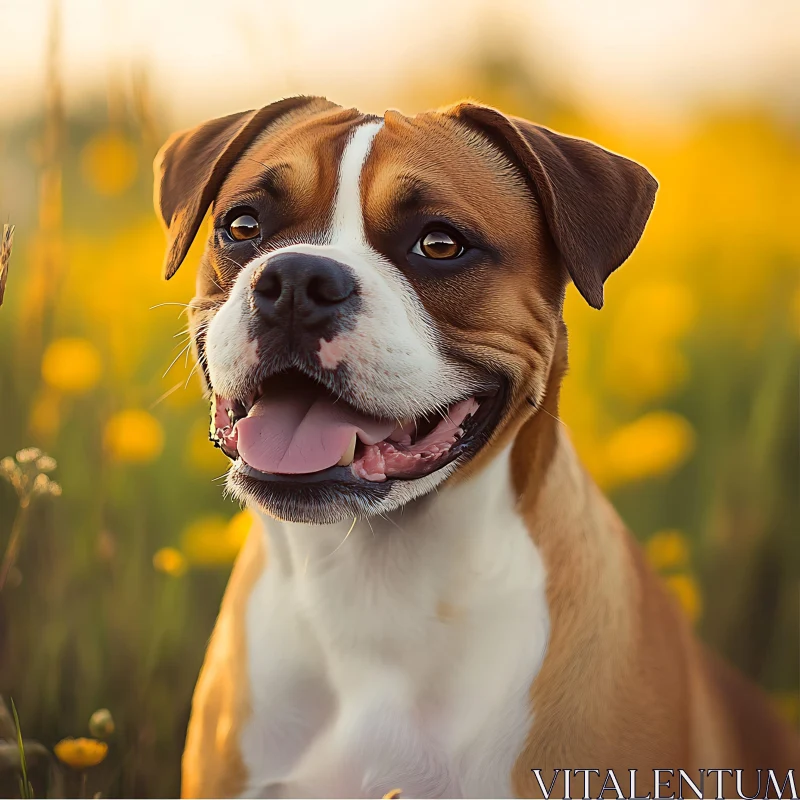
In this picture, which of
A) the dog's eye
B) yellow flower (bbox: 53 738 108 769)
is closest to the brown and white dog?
the dog's eye

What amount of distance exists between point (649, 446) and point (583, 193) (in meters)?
1.27

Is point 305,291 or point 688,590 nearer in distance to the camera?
point 305,291

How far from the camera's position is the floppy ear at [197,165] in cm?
215

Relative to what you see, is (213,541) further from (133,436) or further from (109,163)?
(109,163)

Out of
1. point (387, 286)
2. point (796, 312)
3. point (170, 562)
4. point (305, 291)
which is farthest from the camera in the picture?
point (796, 312)

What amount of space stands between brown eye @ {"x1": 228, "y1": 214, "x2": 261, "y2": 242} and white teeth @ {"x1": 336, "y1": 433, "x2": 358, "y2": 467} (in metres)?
0.53

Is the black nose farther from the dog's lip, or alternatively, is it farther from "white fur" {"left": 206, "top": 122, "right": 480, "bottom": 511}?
the dog's lip

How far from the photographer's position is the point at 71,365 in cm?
282

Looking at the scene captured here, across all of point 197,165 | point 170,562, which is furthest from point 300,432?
point 170,562

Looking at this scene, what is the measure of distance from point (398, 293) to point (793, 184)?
1.79 metres

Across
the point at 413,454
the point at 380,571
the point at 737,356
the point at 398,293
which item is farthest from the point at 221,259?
the point at 737,356

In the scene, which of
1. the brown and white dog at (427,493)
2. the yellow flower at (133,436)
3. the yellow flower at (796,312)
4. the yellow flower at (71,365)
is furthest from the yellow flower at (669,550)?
the yellow flower at (71,365)

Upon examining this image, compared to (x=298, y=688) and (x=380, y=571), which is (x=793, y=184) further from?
(x=298, y=688)

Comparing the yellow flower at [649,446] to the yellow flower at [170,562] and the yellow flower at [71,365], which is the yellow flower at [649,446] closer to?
the yellow flower at [170,562]
